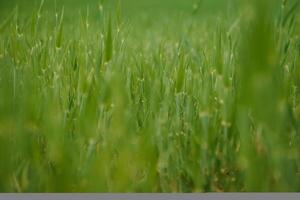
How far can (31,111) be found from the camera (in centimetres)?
172

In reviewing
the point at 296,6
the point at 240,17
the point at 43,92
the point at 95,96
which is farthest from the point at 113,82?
the point at 296,6

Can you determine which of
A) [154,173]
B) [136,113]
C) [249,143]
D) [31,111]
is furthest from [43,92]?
[249,143]

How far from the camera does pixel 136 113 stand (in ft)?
5.55

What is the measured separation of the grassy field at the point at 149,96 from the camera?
1641 mm

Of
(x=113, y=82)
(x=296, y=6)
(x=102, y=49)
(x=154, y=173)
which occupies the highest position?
(x=296, y=6)

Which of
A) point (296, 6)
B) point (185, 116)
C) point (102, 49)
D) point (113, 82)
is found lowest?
point (185, 116)

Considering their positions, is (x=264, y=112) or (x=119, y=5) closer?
(x=264, y=112)

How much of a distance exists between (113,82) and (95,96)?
75 mm

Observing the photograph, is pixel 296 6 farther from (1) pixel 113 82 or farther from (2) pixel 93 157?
(2) pixel 93 157

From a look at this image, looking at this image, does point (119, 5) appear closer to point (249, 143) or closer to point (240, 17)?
point (240, 17)

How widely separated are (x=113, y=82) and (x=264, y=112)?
1.64 ft

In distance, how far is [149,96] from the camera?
1.70 meters

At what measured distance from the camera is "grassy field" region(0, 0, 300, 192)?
64.6 inches

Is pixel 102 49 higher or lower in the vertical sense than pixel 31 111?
higher
